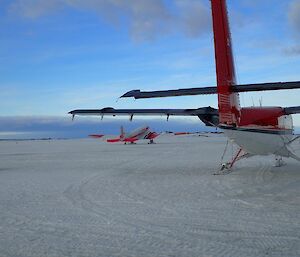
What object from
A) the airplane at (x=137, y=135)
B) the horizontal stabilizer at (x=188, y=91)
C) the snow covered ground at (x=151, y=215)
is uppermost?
the horizontal stabilizer at (x=188, y=91)

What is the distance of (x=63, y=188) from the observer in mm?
9586

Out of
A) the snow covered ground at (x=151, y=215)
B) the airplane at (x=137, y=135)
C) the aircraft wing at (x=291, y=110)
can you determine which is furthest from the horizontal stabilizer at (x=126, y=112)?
the airplane at (x=137, y=135)

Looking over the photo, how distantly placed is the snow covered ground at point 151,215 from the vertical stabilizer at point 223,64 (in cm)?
187

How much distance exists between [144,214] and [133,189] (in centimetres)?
280

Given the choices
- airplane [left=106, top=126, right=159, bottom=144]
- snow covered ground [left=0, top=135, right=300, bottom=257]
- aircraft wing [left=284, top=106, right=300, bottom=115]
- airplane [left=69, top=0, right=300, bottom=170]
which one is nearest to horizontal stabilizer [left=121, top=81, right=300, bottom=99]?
airplane [left=69, top=0, right=300, bottom=170]

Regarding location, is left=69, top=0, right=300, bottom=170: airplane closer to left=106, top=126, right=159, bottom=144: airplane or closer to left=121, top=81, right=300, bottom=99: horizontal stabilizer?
left=121, top=81, right=300, bottom=99: horizontal stabilizer

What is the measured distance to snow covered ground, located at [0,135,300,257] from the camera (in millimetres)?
4734

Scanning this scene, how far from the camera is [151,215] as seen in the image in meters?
6.58

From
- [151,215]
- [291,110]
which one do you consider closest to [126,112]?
[291,110]

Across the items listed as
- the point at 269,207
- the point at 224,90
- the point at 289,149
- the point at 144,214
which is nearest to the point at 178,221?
the point at 144,214

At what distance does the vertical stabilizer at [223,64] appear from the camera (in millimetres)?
10422

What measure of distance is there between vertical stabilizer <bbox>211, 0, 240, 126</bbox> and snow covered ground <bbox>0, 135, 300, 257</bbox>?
6.13ft

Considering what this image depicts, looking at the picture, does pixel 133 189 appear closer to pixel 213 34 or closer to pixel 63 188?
pixel 63 188

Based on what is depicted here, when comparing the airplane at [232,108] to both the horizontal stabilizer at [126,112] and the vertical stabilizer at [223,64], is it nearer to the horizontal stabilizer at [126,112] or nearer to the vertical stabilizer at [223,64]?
the vertical stabilizer at [223,64]
